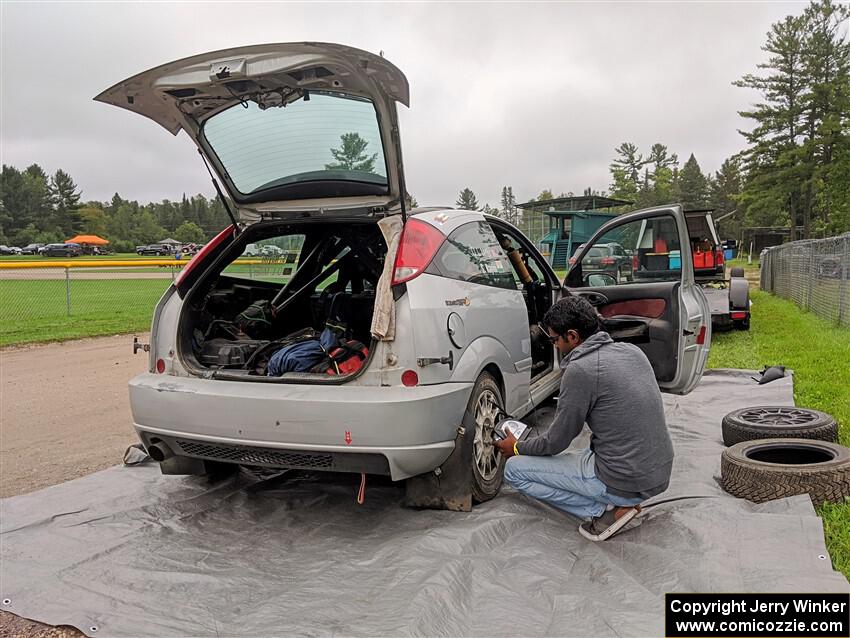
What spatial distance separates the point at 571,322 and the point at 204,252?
8.01 ft

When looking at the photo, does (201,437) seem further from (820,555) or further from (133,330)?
(133,330)

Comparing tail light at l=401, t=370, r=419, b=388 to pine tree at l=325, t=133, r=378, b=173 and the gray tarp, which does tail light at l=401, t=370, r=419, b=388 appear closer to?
the gray tarp

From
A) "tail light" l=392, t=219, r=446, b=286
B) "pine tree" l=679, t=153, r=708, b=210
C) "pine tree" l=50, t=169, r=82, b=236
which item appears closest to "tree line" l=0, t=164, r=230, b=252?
"pine tree" l=50, t=169, r=82, b=236

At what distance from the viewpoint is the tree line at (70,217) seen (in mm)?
93875

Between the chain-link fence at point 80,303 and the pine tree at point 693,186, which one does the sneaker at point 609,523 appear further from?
the pine tree at point 693,186

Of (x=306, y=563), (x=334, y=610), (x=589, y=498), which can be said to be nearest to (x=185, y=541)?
(x=306, y=563)

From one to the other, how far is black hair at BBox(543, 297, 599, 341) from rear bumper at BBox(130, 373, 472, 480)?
59cm

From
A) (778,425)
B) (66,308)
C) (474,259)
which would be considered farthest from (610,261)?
(66,308)

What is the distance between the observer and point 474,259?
14.0 ft

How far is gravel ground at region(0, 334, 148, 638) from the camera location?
4941 mm

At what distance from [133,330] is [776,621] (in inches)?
504

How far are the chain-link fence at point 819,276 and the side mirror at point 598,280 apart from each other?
619cm

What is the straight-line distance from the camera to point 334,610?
301cm

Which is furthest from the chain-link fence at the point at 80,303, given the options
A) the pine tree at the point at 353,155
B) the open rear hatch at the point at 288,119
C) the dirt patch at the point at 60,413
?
the dirt patch at the point at 60,413
